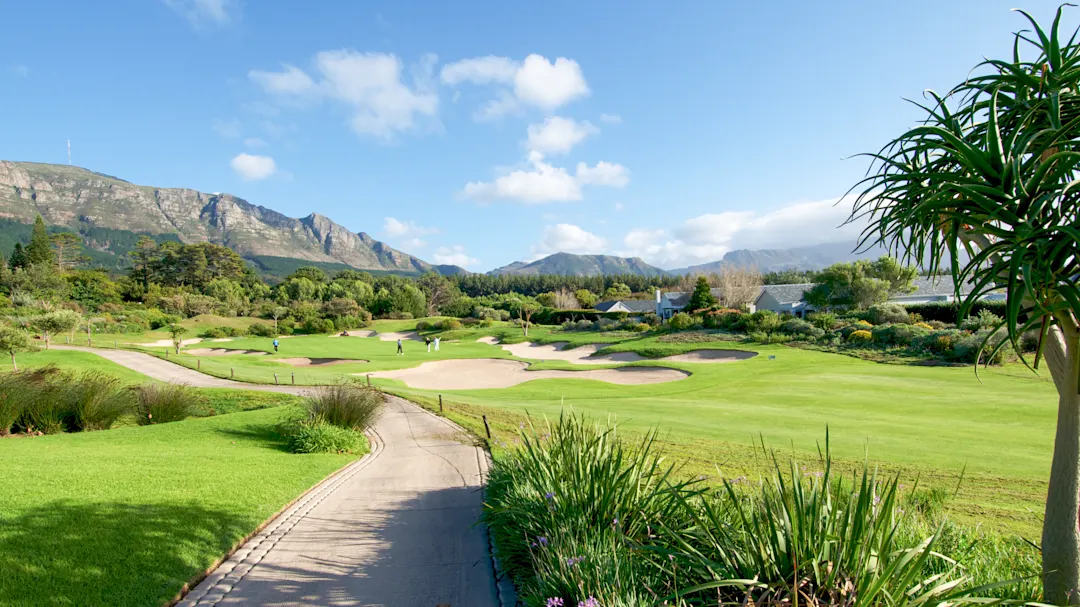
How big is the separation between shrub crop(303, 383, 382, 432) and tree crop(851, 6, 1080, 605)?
34.3ft

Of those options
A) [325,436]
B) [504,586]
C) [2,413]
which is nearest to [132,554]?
[504,586]

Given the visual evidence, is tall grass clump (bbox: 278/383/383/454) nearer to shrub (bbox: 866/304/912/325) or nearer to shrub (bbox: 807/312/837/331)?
shrub (bbox: 807/312/837/331)

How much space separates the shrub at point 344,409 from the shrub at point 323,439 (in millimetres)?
246

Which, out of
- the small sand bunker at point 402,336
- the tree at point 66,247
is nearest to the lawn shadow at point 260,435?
the small sand bunker at point 402,336

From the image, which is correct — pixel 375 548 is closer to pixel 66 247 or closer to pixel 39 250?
pixel 39 250

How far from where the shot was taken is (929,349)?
2388 centimetres

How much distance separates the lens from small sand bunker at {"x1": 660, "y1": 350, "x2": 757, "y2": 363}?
96.0ft

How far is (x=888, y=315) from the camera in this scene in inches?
1275

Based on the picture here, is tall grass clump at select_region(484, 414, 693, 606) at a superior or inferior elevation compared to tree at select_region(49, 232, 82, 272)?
inferior

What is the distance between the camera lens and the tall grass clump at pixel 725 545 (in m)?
2.58

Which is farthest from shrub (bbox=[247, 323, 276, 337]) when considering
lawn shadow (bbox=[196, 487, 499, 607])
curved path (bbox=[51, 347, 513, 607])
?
lawn shadow (bbox=[196, 487, 499, 607])

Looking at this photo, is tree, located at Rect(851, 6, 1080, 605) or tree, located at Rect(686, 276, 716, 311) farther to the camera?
tree, located at Rect(686, 276, 716, 311)

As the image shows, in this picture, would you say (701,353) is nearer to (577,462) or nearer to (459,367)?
(459,367)

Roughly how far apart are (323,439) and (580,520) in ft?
24.9
